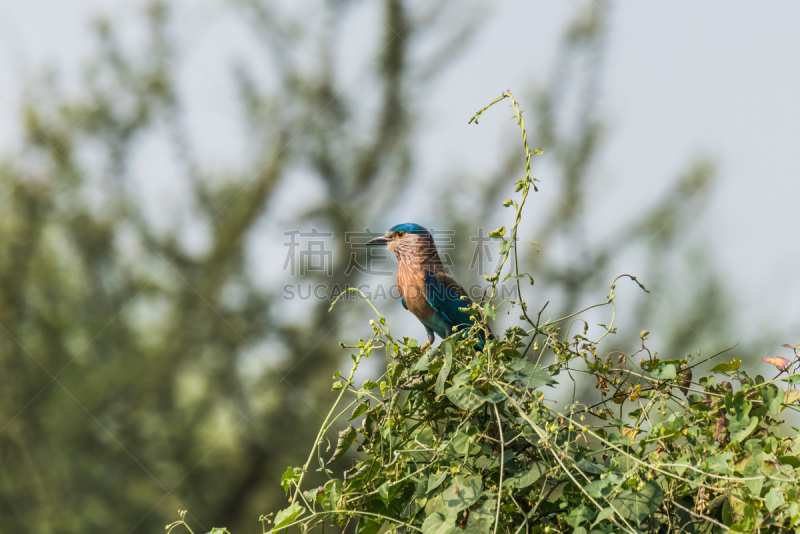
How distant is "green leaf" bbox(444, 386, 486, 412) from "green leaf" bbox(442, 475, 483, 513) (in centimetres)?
12

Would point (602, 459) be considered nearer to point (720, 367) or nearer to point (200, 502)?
point (720, 367)

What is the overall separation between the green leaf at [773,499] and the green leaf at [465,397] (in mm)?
433

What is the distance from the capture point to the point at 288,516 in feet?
3.26

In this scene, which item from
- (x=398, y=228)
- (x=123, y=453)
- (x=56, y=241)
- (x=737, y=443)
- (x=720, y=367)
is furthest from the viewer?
(x=56, y=241)

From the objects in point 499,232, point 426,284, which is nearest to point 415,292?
point 426,284

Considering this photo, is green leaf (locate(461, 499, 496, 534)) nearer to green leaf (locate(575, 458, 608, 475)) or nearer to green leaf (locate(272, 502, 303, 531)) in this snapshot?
green leaf (locate(575, 458, 608, 475))

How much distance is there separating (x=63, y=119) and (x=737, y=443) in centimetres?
595

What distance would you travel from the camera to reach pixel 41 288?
5.29m

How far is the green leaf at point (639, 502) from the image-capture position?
2.91 ft

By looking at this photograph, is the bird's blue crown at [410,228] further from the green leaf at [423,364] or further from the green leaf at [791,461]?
the green leaf at [791,461]

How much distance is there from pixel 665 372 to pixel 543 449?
297 mm

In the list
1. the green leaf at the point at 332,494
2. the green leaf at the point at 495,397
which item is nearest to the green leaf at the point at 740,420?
the green leaf at the point at 495,397

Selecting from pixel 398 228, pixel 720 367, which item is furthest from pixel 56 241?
pixel 720 367

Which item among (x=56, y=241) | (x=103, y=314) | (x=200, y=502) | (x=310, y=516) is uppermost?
(x=56, y=241)
